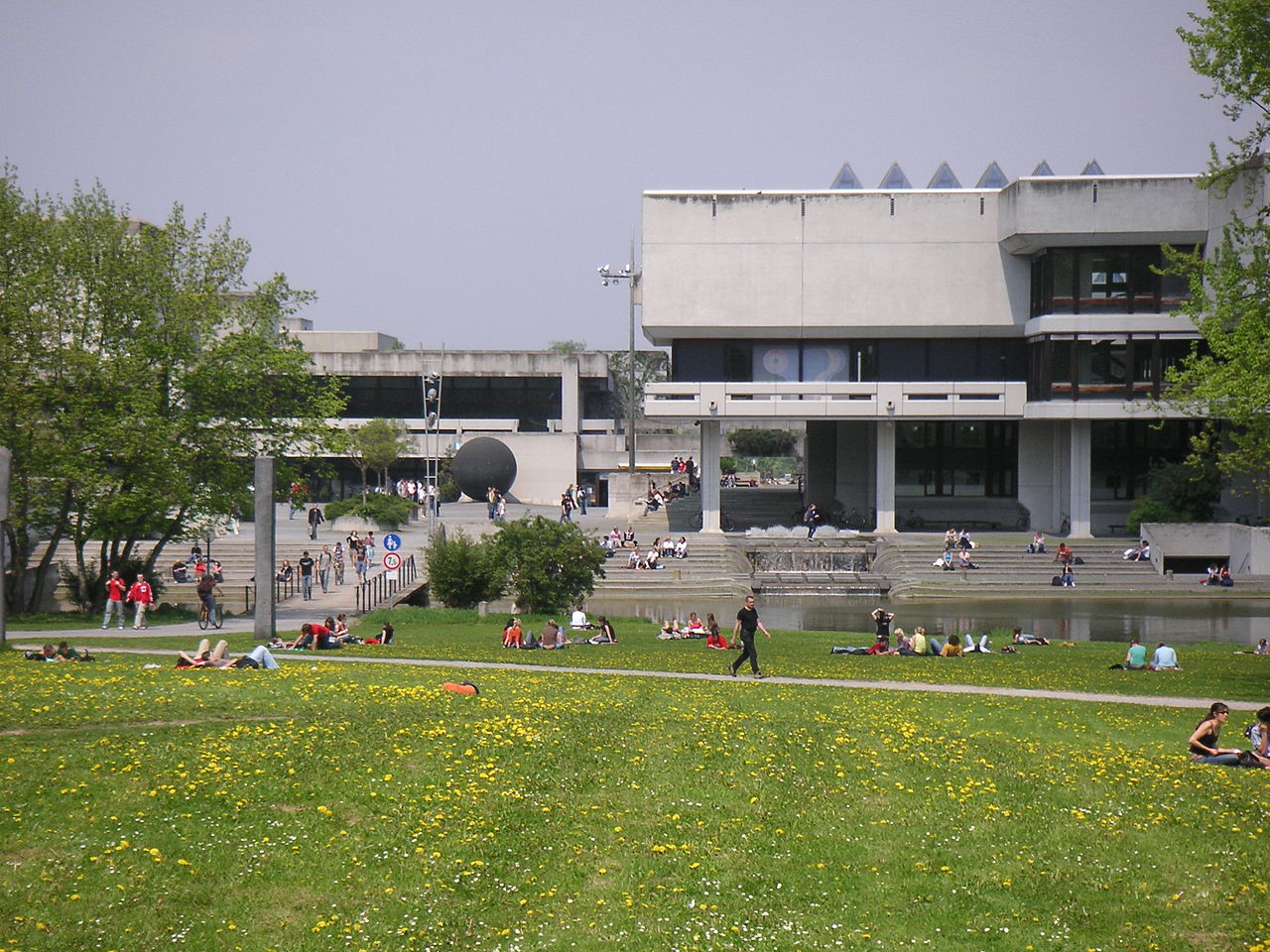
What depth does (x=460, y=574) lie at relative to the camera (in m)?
39.3

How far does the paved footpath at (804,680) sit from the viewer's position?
20188 millimetres

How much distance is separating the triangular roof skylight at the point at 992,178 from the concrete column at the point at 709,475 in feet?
60.5

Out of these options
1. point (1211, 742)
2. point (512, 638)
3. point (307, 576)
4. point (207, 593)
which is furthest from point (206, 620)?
point (1211, 742)

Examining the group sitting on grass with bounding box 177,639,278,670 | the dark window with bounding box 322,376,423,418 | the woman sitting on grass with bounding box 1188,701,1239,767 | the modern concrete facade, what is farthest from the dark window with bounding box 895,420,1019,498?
the woman sitting on grass with bounding box 1188,701,1239,767

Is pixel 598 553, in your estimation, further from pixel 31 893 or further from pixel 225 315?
pixel 31 893

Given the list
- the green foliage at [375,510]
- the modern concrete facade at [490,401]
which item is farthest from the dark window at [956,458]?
the green foliage at [375,510]

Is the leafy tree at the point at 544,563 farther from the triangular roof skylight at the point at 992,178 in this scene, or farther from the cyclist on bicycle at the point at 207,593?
the triangular roof skylight at the point at 992,178

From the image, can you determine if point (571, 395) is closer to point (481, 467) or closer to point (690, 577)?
point (481, 467)

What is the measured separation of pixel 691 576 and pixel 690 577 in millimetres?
166

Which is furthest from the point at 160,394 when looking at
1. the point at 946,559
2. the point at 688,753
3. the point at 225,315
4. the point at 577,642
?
the point at 946,559

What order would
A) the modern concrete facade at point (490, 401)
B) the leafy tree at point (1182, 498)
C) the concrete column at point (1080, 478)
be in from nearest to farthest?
1. the leafy tree at point (1182, 498)
2. the concrete column at point (1080, 478)
3. the modern concrete facade at point (490, 401)

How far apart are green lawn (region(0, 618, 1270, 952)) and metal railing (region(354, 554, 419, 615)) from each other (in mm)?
23599

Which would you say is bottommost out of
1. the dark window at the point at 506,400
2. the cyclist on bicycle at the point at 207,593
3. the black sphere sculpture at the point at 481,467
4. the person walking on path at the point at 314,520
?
the cyclist on bicycle at the point at 207,593

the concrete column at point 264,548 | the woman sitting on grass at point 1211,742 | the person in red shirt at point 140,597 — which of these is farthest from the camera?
the person in red shirt at point 140,597
